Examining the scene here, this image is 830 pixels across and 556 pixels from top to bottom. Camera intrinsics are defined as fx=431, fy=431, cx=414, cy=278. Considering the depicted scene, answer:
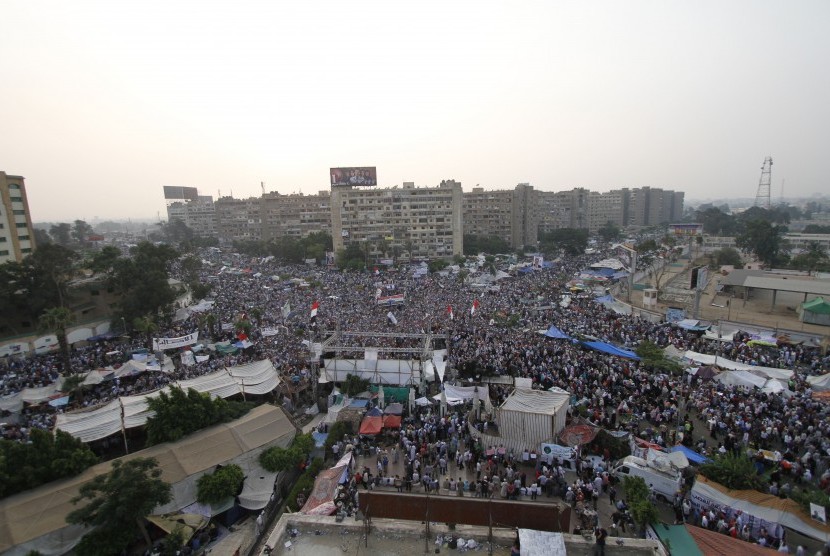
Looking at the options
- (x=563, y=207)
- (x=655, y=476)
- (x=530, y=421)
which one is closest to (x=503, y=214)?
(x=563, y=207)

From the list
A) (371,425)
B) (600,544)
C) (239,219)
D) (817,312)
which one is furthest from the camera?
(239,219)

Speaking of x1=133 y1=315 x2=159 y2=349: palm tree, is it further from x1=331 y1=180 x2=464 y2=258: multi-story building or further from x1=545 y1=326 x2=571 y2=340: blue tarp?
x1=331 y1=180 x2=464 y2=258: multi-story building

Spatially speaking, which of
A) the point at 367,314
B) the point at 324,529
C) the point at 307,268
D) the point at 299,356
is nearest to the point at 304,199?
the point at 307,268

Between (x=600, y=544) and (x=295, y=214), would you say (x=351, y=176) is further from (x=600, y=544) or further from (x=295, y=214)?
(x=600, y=544)

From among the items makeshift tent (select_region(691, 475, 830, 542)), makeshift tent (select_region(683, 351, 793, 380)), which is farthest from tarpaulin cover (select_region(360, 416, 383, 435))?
makeshift tent (select_region(683, 351, 793, 380))

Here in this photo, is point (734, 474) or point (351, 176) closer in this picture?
point (734, 474)

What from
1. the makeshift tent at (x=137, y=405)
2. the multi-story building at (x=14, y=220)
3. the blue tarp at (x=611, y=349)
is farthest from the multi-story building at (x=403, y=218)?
the makeshift tent at (x=137, y=405)
